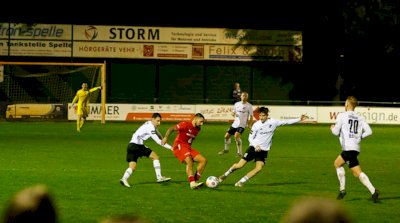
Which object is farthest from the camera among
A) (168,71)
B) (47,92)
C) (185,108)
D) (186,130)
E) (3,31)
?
(168,71)

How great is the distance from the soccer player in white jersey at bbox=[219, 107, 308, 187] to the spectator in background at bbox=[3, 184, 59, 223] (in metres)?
14.0

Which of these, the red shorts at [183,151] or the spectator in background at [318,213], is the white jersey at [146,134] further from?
the spectator in background at [318,213]

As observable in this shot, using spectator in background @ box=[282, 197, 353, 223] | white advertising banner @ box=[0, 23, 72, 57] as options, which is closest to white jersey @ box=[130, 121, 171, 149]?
spectator in background @ box=[282, 197, 353, 223]

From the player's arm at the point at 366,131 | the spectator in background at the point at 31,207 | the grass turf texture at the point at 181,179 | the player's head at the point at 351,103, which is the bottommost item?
the grass turf texture at the point at 181,179

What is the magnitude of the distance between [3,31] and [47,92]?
5347mm

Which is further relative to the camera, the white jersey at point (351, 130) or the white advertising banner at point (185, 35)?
the white advertising banner at point (185, 35)

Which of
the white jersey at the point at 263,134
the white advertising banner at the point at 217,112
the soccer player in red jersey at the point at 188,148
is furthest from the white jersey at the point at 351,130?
the white advertising banner at the point at 217,112

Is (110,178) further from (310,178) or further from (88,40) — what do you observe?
(88,40)

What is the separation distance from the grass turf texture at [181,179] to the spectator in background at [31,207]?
9.44 meters

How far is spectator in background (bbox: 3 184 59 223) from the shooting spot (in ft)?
6.77

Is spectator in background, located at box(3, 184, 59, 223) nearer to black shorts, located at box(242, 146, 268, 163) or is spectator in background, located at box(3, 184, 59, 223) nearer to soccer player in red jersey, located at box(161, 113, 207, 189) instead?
soccer player in red jersey, located at box(161, 113, 207, 189)

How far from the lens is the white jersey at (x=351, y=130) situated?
14148 mm

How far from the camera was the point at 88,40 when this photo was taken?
47.3m

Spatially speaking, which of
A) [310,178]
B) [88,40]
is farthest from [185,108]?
[310,178]
